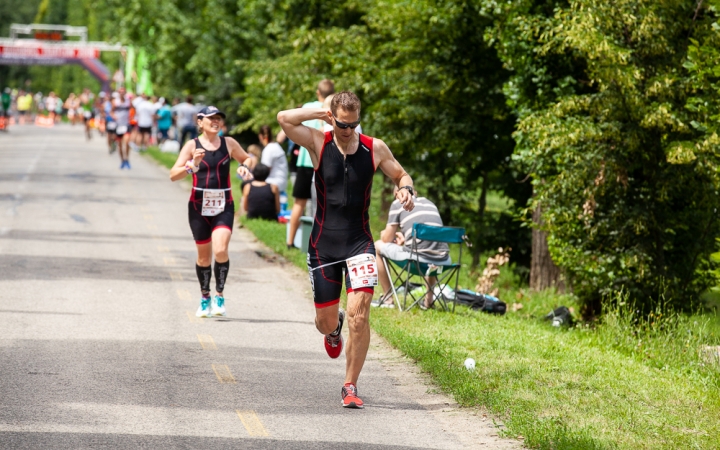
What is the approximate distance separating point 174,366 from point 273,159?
31.5 feet

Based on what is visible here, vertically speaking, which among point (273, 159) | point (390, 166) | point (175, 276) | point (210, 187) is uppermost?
point (390, 166)

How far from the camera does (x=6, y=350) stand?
348 inches

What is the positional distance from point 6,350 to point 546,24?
837cm

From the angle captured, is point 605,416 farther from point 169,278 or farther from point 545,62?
point 545,62

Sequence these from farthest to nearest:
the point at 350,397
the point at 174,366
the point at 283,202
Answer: the point at 283,202 → the point at 174,366 → the point at 350,397

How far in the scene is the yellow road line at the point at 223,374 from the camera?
8234 millimetres

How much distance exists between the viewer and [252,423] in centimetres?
705

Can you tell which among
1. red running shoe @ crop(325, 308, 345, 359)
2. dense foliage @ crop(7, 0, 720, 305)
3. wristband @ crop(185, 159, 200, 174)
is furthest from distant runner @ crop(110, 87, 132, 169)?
red running shoe @ crop(325, 308, 345, 359)

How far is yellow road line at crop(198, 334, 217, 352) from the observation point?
9.45 metres

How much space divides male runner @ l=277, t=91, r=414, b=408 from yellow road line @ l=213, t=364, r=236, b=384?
102 centimetres

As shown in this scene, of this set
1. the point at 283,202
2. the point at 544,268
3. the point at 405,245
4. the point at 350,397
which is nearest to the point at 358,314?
the point at 350,397

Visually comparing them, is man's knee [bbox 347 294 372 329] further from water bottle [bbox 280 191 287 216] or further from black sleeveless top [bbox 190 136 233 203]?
water bottle [bbox 280 191 287 216]

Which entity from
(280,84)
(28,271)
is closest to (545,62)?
(28,271)

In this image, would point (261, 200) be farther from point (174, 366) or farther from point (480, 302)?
point (174, 366)
